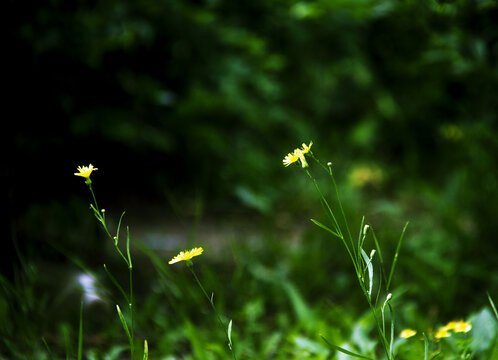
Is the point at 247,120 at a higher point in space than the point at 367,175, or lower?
higher

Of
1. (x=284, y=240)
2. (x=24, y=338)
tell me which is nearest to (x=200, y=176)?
(x=284, y=240)

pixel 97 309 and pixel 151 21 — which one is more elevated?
pixel 151 21

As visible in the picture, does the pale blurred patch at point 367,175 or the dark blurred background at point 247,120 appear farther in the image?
the pale blurred patch at point 367,175

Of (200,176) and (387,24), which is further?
(200,176)

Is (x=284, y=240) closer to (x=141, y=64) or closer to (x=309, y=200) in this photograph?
(x=309, y=200)

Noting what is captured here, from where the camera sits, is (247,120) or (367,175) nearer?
(247,120)

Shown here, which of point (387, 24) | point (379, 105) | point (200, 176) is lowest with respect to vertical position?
point (200, 176)

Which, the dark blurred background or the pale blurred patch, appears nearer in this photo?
the dark blurred background

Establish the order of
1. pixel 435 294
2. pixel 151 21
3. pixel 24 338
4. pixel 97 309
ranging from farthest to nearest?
pixel 151 21 < pixel 435 294 < pixel 97 309 < pixel 24 338
